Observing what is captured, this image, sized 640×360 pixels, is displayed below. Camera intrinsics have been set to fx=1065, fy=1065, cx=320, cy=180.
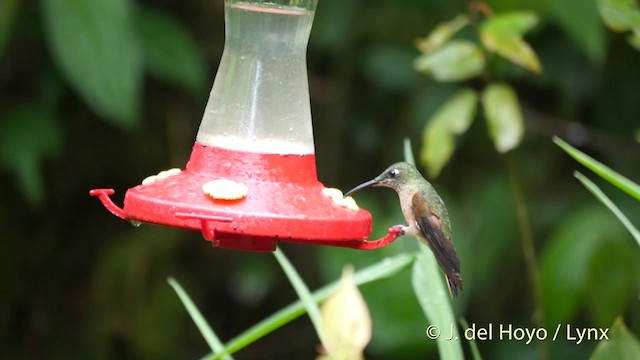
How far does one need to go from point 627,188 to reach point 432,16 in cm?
193

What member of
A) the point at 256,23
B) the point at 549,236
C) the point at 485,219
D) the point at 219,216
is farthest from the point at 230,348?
the point at 549,236

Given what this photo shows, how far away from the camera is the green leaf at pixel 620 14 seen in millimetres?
1931

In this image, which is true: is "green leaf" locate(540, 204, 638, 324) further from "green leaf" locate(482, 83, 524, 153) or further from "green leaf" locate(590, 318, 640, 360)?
"green leaf" locate(590, 318, 640, 360)

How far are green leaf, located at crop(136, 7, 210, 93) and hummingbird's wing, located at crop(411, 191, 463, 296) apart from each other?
129 centimetres

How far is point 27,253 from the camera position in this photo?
371 centimetres

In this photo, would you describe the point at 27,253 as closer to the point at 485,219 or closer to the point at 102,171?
the point at 102,171

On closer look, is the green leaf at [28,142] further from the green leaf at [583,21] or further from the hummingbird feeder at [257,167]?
the green leaf at [583,21]

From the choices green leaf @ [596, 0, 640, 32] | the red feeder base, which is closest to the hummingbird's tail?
the red feeder base

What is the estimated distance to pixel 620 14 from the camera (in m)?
1.97

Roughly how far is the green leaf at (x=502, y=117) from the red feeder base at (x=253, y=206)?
2.52ft

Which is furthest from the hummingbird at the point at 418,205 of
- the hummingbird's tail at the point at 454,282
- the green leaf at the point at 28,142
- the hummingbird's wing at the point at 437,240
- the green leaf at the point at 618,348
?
the green leaf at the point at 28,142

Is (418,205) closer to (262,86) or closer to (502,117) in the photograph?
(262,86)

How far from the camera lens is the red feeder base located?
1.40 m

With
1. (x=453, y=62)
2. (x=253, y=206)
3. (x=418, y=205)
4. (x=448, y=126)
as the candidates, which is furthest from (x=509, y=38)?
(x=253, y=206)
